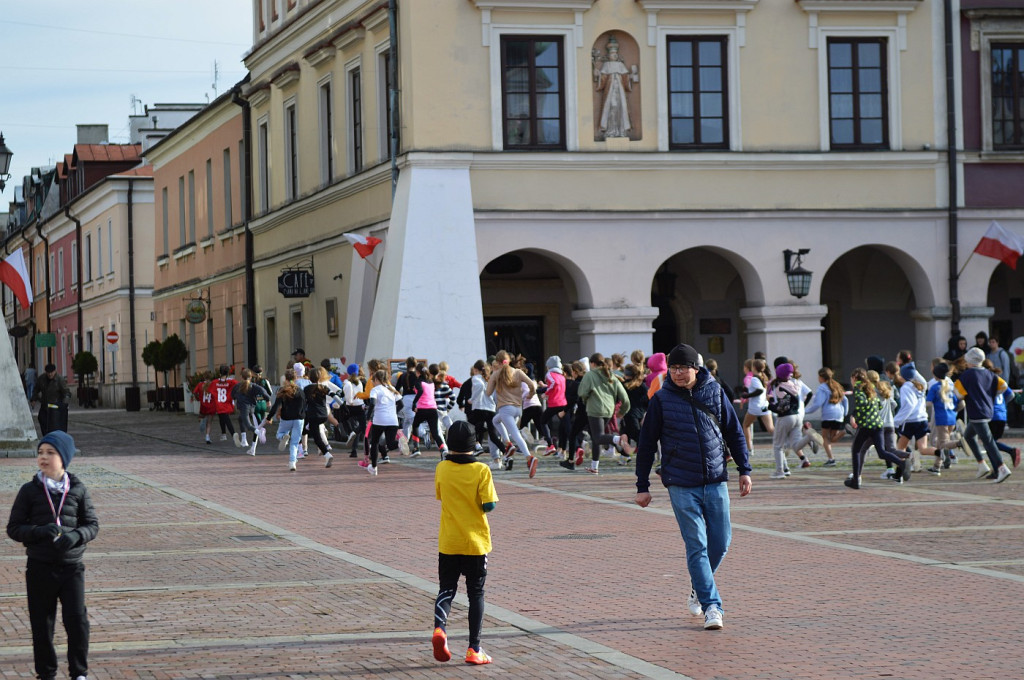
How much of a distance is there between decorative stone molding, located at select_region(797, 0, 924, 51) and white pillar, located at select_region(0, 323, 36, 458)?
1543cm

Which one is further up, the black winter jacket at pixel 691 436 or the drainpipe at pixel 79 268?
the drainpipe at pixel 79 268

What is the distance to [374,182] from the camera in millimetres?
31031

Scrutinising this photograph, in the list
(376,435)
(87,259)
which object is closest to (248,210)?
(376,435)

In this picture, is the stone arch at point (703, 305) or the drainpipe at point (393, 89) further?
the stone arch at point (703, 305)

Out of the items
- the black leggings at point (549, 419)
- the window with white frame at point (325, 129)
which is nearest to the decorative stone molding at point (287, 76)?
the window with white frame at point (325, 129)

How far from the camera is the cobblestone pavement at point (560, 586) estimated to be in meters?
8.78

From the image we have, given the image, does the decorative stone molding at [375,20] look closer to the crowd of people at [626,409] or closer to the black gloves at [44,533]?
the crowd of people at [626,409]

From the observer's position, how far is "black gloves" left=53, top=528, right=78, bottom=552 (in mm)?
7762

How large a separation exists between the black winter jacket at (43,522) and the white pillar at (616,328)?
21.5 meters

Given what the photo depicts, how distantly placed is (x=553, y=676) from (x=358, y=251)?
22776 millimetres

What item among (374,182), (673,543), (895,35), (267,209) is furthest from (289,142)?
(673,543)

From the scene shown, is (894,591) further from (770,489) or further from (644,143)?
(644,143)

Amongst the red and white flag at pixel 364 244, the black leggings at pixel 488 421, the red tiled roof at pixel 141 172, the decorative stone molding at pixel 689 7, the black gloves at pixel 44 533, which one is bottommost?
the black leggings at pixel 488 421

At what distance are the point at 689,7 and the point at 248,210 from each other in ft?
51.4
